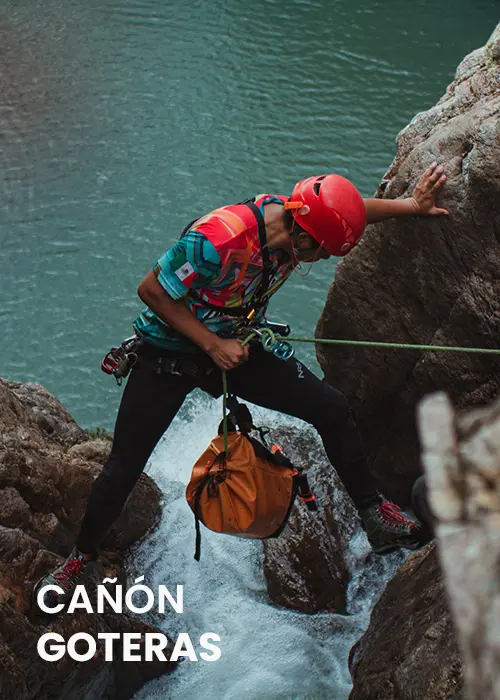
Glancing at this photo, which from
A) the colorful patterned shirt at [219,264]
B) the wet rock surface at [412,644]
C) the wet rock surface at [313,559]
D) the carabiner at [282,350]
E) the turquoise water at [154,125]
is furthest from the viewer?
the turquoise water at [154,125]

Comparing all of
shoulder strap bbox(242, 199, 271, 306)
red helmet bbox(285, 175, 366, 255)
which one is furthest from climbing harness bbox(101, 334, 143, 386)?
red helmet bbox(285, 175, 366, 255)

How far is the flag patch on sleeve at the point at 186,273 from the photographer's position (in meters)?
3.48

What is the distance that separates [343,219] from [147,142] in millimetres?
7917

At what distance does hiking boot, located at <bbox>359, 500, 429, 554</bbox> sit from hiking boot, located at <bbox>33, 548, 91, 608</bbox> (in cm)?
150

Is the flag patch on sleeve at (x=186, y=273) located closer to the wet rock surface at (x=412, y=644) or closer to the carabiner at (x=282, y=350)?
the carabiner at (x=282, y=350)

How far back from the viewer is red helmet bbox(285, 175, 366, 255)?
3455 mm

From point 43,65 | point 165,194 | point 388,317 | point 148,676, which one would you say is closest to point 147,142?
point 165,194

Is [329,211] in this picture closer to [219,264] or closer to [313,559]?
[219,264]

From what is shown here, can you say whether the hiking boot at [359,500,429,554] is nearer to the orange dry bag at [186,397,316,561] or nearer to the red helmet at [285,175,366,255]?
the orange dry bag at [186,397,316,561]

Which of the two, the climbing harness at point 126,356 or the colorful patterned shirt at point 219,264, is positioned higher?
the colorful patterned shirt at point 219,264

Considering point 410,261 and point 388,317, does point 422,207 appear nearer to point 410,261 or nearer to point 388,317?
point 410,261

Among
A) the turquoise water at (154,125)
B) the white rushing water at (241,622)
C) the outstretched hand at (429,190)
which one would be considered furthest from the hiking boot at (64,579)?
the turquoise water at (154,125)

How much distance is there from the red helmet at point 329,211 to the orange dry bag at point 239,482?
1.03m

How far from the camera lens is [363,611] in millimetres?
5301
